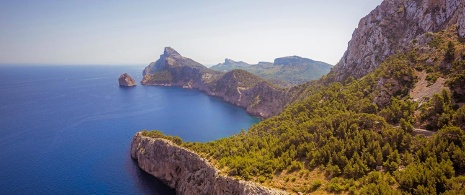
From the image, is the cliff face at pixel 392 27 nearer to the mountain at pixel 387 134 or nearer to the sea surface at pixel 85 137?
the mountain at pixel 387 134

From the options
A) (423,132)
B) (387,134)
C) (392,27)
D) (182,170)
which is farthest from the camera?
(392,27)

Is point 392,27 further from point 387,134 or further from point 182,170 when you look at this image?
point 182,170

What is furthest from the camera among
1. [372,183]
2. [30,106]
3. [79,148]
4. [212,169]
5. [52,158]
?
[30,106]

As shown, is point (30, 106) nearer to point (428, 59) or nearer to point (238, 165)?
point (238, 165)

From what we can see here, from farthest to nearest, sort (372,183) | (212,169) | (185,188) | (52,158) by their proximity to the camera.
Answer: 1. (52,158)
2. (185,188)
3. (212,169)
4. (372,183)

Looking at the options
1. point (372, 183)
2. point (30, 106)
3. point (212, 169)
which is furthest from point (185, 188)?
point (30, 106)

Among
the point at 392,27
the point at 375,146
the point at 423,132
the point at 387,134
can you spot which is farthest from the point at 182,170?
the point at 392,27

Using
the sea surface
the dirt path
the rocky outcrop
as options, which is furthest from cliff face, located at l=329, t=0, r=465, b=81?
the sea surface

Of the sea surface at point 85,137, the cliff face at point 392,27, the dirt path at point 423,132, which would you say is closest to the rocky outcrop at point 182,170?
the sea surface at point 85,137
